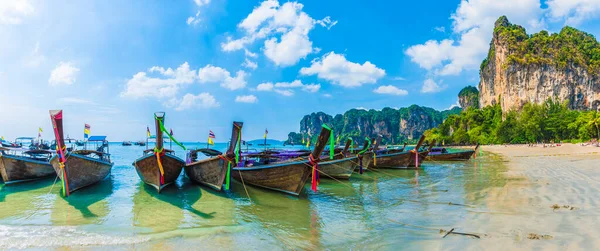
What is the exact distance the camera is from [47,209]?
31.9 ft

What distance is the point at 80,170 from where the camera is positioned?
12.2m

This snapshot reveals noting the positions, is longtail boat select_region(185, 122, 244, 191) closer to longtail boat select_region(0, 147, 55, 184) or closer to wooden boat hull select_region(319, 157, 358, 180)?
wooden boat hull select_region(319, 157, 358, 180)

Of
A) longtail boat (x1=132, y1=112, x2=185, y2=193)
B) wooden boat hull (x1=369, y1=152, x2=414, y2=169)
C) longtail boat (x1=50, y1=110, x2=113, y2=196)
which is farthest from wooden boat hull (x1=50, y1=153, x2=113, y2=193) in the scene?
wooden boat hull (x1=369, y1=152, x2=414, y2=169)

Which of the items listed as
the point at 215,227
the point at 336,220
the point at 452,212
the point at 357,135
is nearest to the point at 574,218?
the point at 452,212

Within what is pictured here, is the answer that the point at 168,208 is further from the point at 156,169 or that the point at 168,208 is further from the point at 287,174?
the point at 287,174

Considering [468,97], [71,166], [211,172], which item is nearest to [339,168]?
[211,172]

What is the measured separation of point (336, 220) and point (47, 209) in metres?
8.91

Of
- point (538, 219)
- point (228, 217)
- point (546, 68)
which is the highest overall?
point (546, 68)

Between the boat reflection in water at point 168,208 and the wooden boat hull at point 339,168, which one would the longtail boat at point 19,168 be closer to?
the boat reflection in water at point 168,208

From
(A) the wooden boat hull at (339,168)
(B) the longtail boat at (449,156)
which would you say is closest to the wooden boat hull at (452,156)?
(B) the longtail boat at (449,156)

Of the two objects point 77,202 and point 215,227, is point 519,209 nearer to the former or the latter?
point 215,227

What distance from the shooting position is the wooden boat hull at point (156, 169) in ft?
38.5

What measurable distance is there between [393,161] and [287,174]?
13293 millimetres

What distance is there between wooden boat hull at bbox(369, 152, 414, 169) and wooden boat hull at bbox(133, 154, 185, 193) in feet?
46.3
